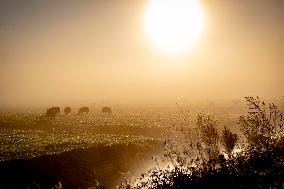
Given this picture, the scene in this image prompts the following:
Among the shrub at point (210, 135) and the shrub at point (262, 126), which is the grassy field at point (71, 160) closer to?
the shrub at point (210, 135)

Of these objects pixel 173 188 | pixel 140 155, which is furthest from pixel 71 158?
pixel 173 188

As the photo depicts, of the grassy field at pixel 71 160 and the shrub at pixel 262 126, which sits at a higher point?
the shrub at pixel 262 126

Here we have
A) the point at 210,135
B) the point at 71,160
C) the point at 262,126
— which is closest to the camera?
the point at 262,126

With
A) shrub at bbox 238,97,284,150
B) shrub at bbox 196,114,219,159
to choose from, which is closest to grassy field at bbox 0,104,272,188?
shrub at bbox 196,114,219,159

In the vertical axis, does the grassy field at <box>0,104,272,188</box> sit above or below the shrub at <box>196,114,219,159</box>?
below

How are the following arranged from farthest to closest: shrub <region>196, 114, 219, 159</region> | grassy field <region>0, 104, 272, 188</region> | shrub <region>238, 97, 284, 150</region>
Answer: grassy field <region>0, 104, 272, 188</region> → shrub <region>196, 114, 219, 159</region> → shrub <region>238, 97, 284, 150</region>

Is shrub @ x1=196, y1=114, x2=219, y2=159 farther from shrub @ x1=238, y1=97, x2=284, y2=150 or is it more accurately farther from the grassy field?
shrub @ x1=238, y1=97, x2=284, y2=150

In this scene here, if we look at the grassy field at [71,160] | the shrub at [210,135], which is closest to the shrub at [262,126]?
the shrub at [210,135]

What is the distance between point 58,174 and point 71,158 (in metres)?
3.51

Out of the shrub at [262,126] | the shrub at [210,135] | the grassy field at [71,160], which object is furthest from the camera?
the grassy field at [71,160]

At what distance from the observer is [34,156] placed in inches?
1213

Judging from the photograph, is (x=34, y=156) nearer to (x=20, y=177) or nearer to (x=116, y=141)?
(x=20, y=177)

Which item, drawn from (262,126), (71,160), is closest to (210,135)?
(262,126)

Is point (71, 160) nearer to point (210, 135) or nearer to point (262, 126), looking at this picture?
Result: point (210, 135)
